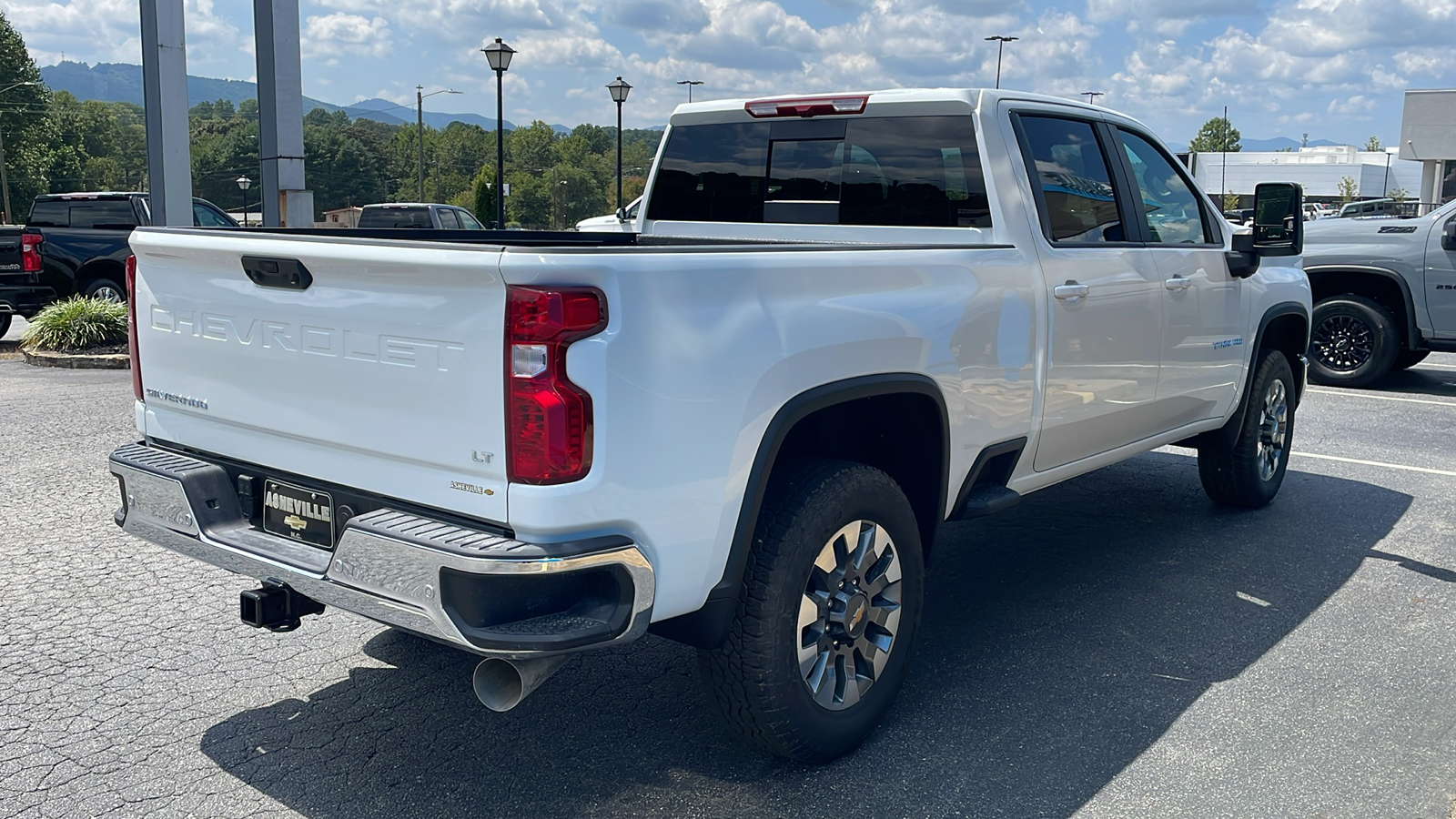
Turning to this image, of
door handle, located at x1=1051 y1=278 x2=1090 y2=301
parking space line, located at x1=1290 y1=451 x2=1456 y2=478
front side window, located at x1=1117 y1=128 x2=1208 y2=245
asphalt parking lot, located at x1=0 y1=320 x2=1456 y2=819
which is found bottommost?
asphalt parking lot, located at x1=0 y1=320 x2=1456 y2=819

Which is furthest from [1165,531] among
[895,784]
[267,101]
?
[267,101]

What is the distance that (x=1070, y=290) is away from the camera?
4312mm

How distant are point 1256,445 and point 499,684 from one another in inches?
189

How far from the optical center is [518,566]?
2.62m

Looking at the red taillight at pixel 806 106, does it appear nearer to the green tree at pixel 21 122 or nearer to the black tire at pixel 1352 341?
the black tire at pixel 1352 341

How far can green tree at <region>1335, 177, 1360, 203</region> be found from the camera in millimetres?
81306

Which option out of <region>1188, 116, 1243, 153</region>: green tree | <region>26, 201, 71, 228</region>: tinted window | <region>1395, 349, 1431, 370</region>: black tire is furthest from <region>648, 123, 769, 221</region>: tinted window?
<region>1188, 116, 1243, 153</region>: green tree

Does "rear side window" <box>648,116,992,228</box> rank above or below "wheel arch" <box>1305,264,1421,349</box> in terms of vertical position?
above

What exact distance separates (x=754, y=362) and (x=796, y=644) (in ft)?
2.69

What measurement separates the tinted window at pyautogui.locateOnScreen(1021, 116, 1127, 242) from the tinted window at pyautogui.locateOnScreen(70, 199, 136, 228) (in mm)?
13810

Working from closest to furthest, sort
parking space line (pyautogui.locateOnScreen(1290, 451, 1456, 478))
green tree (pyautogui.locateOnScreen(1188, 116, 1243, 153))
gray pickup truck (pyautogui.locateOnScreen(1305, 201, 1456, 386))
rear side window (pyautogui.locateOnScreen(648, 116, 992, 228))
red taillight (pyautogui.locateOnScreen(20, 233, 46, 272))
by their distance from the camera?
rear side window (pyautogui.locateOnScreen(648, 116, 992, 228)), parking space line (pyautogui.locateOnScreen(1290, 451, 1456, 478)), gray pickup truck (pyautogui.locateOnScreen(1305, 201, 1456, 386)), red taillight (pyautogui.locateOnScreen(20, 233, 46, 272)), green tree (pyautogui.locateOnScreen(1188, 116, 1243, 153))

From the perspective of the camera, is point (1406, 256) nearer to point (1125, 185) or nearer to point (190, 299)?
point (1125, 185)

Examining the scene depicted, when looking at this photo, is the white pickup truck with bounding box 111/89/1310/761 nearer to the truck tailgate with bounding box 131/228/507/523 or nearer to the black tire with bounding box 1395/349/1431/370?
the truck tailgate with bounding box 131/228/507/523

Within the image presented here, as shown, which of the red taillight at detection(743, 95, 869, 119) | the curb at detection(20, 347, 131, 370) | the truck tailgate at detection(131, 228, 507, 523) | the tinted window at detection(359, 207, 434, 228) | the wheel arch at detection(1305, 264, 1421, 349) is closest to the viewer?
the truck tailgate at detection(131, 228, 507, 523)
